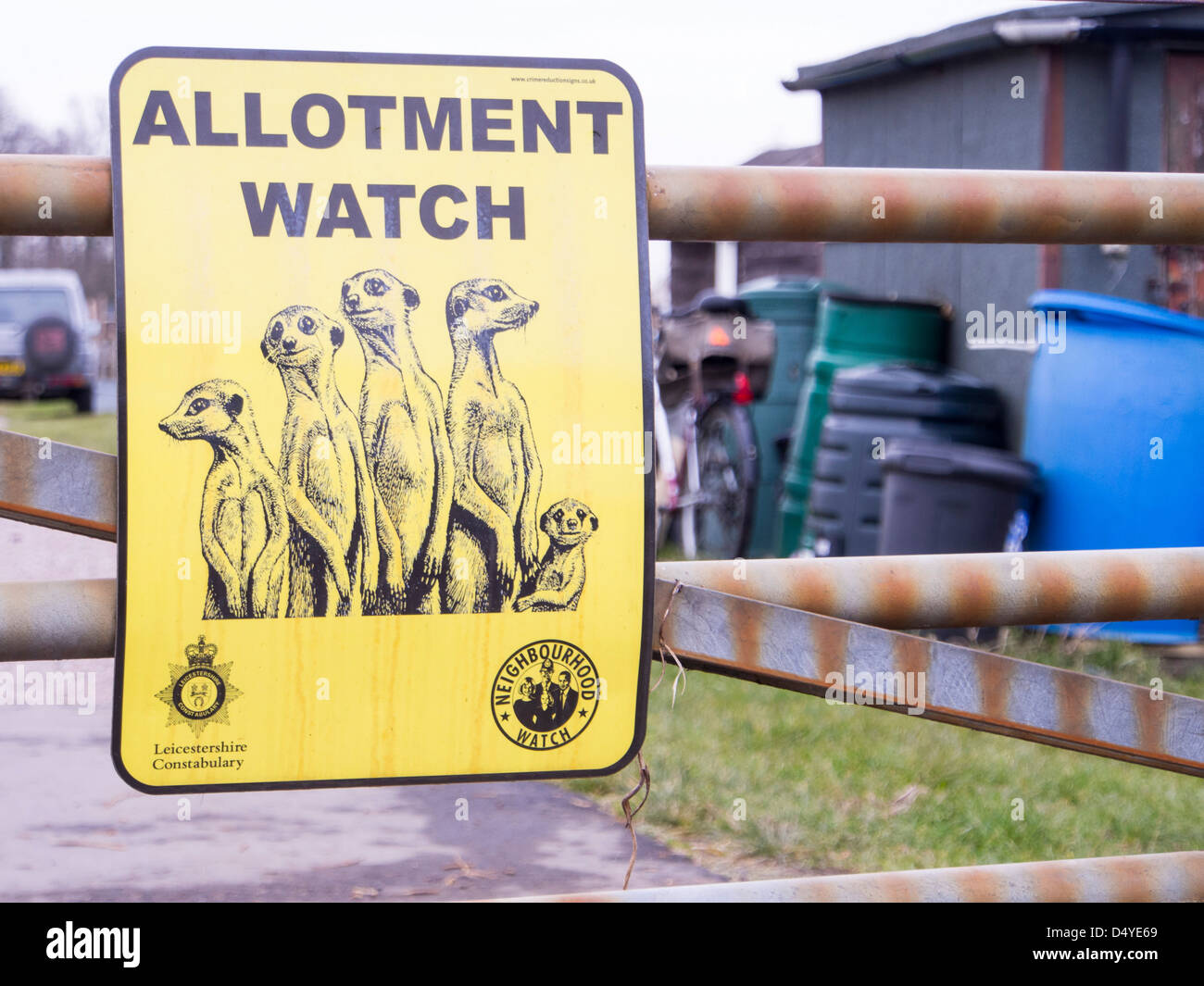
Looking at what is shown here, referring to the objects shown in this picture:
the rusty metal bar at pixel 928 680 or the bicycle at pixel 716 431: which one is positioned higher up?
the bicycle at pixel 716 431

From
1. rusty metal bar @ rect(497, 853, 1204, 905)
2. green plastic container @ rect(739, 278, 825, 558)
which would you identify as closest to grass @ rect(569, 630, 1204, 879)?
rusty metal bar @ rect(497, 853, 1204, 905)

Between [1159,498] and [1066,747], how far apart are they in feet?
11.8

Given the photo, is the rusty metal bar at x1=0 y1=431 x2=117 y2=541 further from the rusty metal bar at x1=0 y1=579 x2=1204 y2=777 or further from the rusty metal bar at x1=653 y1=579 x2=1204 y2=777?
the rusty metal bar at x1=653 y1=579 x2=1204 y2=777

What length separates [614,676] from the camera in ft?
4.06

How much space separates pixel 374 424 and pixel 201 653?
253mm

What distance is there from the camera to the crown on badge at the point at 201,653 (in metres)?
1.16

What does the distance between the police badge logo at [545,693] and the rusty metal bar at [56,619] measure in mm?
355

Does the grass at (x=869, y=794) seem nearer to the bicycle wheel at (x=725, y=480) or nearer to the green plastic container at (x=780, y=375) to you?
the bicycle wheel at (x=725, y=480)

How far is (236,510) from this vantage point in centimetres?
→ 117

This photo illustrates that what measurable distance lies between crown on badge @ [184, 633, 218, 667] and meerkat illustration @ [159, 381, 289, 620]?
25 mm

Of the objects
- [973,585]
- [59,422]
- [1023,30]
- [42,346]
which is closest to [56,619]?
[973,585]

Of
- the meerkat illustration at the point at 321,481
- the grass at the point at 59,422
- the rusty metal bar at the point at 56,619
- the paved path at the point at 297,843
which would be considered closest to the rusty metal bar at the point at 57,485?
the rusty metal bar at the point at 56,619

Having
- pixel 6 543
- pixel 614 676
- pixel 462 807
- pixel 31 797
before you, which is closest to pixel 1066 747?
pixel 614 676

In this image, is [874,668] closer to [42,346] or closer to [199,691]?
[199,691]
